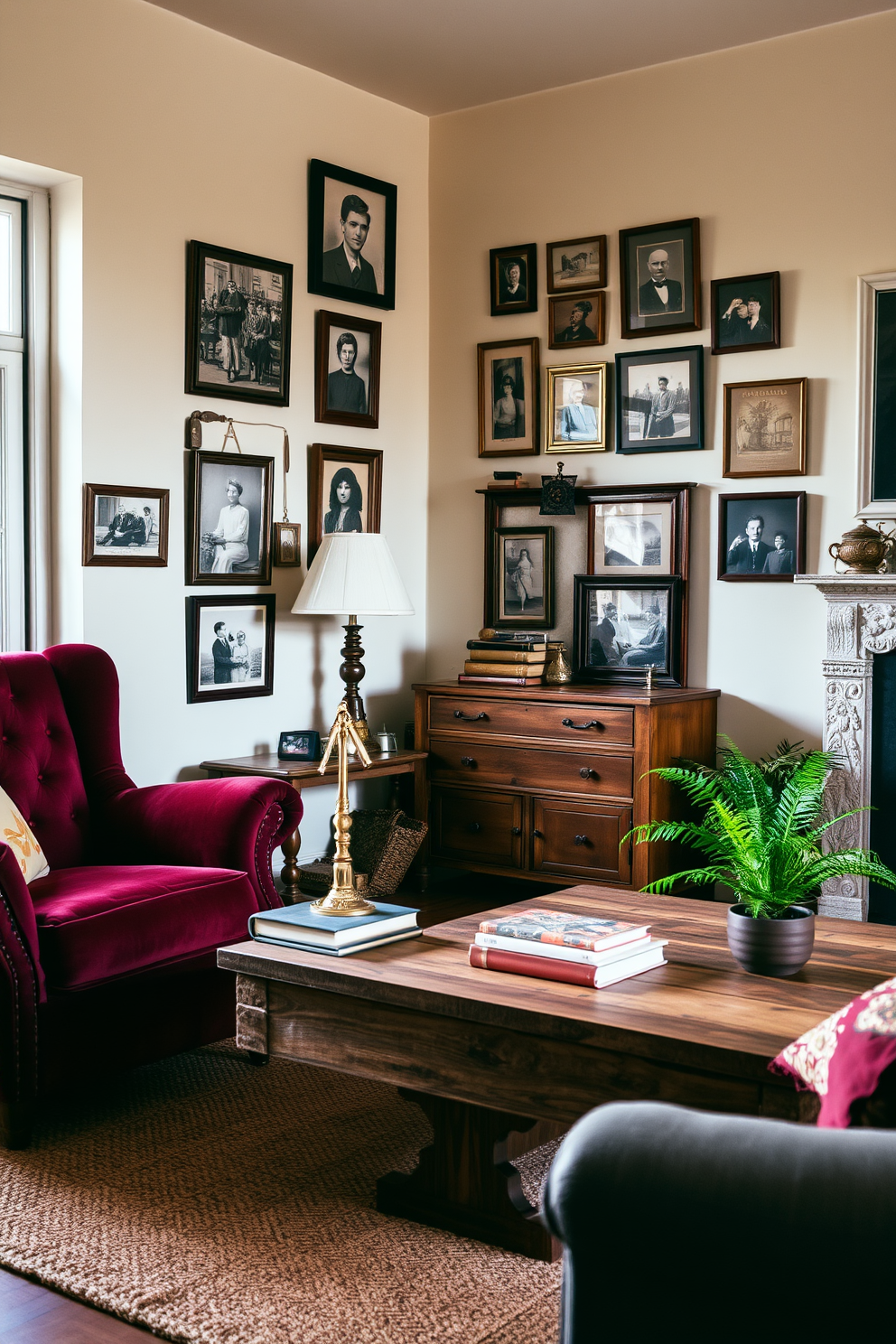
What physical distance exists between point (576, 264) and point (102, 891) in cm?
342

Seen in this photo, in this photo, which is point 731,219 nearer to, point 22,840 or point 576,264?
point 576,264

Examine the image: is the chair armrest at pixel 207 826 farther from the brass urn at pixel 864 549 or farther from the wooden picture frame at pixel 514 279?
the wooden picture frame at pixel 514 279

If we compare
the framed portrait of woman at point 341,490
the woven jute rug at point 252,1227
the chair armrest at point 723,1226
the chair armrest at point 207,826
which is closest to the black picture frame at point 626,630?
the framed portrait of woman at point 341,490

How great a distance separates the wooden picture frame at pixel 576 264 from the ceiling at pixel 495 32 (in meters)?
0.67

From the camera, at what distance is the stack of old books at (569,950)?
2355 millimetres

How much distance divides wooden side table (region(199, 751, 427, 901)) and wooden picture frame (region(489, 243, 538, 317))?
1.97 m

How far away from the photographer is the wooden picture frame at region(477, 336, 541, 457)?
18.2 ft

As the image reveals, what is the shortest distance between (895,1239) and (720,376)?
176 inches

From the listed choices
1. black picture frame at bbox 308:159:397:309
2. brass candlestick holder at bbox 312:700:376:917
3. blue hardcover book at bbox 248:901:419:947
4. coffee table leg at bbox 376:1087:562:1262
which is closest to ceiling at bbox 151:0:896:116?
black picture frame at bbox 308:159:397:309

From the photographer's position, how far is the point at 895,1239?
936 mm

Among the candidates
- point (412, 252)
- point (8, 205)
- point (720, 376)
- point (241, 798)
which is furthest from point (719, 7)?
point (241, 798)

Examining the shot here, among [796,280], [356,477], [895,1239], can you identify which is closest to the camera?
[895,1239]

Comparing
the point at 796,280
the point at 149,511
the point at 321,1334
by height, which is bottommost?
the point at 321,1334

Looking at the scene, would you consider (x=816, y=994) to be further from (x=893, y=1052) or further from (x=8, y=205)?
(x=8, y=205)
